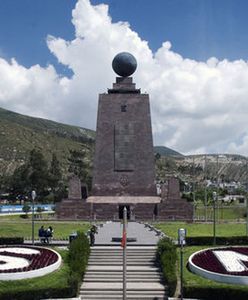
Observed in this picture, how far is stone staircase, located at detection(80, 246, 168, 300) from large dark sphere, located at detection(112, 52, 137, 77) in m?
30.4

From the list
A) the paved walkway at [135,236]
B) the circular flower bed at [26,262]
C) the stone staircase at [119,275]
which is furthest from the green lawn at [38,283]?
the paved walkway at [135,236]

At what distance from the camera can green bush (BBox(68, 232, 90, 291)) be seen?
19094 mm

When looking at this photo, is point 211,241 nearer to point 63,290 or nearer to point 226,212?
point 63,290

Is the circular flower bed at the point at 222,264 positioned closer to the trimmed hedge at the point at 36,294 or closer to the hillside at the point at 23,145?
the trimmed hedge at the point at 36,294

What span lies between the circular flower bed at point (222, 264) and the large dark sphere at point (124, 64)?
103 ft

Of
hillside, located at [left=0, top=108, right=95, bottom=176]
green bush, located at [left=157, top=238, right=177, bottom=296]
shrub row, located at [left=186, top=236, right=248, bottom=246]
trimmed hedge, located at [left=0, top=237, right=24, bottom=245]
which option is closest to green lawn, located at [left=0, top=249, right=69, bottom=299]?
green bush, located at [left=157, top=238, right=177, bottom=296]

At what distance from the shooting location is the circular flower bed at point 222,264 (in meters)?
19.0

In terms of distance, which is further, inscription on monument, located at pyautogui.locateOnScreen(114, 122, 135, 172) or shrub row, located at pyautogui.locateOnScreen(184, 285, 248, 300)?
inscription on monument, located at pyautogui.locateOnScreen(114, 122, 135, 172)

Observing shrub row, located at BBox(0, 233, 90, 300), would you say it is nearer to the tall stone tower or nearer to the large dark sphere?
the tall stone tower

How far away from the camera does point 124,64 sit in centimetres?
5272

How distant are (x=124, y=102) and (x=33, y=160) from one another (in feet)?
111

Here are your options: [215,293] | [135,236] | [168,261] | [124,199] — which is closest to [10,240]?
[135,236]

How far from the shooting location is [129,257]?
23.5 meters

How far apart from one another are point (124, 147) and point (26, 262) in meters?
30.8
